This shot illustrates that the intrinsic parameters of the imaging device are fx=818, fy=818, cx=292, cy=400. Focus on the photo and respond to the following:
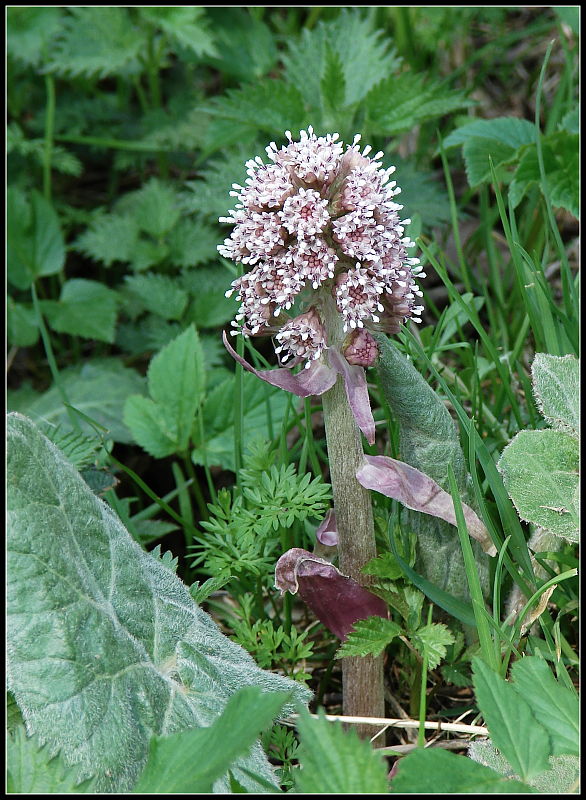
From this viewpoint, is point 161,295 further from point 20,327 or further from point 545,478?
point 545,478

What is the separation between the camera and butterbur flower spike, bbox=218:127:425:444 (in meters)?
1.62

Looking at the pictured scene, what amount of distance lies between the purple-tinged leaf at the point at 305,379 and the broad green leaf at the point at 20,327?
194 cm

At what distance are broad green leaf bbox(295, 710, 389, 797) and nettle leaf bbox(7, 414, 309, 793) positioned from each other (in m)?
0.29

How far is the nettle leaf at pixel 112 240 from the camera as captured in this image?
364 cm

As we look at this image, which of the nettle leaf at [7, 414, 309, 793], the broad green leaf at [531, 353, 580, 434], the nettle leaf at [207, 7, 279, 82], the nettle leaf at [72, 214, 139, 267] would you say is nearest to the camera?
the nettle leaf at [7, 414, 309, 793]

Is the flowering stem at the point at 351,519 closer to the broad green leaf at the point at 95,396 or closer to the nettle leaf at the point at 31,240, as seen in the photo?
the broad green leaf at the point at 95,396

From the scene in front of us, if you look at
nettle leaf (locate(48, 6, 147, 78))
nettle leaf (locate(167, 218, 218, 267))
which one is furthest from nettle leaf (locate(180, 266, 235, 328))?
nettle leaf (locate(48, 6, 147, 78))

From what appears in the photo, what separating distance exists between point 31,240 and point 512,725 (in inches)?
117

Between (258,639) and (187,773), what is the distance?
2.64 feet

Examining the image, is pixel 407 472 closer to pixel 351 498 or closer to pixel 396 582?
pixel 351 498

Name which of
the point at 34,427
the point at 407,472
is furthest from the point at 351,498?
the point at 34,427

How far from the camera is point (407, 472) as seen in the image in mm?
1840

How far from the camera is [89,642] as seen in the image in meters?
1.59

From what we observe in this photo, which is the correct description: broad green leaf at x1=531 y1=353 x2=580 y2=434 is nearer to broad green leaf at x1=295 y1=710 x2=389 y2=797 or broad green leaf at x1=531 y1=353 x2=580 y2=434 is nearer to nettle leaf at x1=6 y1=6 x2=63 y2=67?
broad green leaf at x1=295 y1=710 x2=389 y2=797
